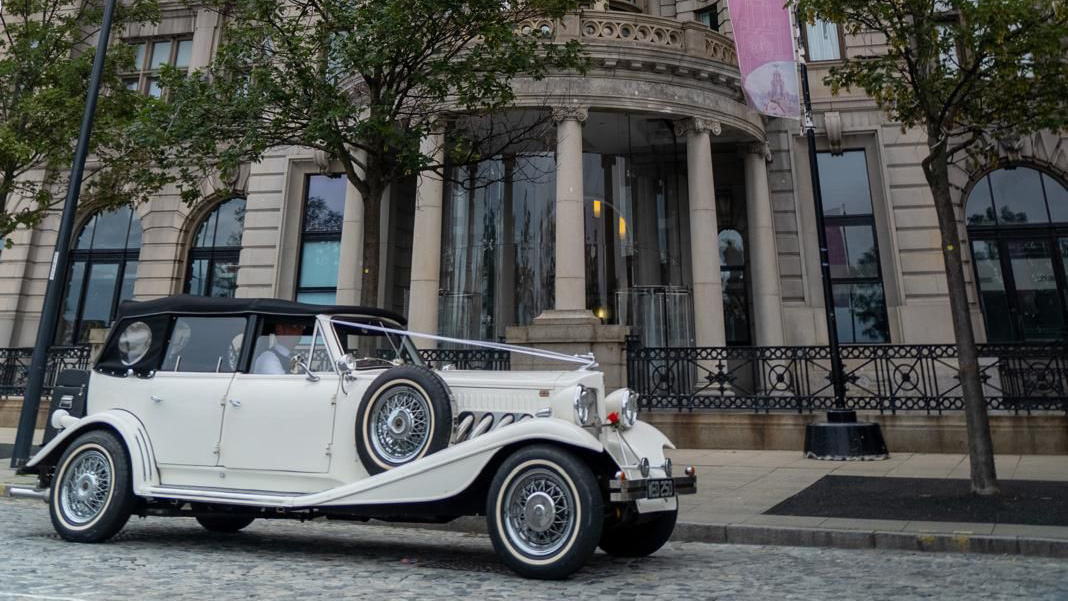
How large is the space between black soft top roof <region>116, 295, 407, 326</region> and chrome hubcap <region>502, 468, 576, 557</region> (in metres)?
2.43

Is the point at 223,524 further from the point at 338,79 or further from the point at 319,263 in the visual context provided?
the point at 319,263

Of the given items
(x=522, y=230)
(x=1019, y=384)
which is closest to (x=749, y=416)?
(x=1019, y=384)

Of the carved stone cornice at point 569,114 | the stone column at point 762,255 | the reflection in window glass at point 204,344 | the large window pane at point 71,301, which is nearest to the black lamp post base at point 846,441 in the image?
the stone column at point 762,255

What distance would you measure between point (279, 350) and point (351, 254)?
1206cm

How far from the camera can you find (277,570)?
17.7 ft

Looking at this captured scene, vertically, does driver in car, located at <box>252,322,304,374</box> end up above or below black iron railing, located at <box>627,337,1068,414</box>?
below

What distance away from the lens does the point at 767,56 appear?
591 inches

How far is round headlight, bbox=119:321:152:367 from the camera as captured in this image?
6.64 m

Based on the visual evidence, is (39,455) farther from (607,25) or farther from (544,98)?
(607,25)

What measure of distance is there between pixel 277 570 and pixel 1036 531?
21.4ft

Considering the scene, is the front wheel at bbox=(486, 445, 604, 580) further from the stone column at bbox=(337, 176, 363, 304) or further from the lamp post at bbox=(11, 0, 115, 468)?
the stone column at bbox=(337, 176, 363, 304)

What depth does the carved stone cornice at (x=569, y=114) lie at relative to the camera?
15.8 metres

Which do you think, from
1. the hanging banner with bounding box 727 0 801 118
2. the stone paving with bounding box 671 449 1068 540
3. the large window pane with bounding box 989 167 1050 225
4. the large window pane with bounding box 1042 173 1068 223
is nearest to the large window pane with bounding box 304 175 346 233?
the hanging banner with bounding box 727 0 801 118

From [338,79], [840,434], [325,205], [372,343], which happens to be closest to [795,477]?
[840,434]
